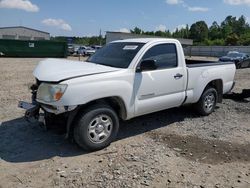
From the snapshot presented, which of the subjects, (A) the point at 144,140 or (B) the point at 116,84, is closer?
(B) the point at 116,84

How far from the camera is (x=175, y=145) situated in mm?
5551

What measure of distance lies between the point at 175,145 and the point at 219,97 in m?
2.90

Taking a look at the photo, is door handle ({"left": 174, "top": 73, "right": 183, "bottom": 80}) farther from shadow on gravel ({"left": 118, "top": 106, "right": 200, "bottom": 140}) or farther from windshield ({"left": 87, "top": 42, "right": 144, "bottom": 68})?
shadow on gravel ({"left": 118, "top": 106, "right": 200, "bottom": 140})

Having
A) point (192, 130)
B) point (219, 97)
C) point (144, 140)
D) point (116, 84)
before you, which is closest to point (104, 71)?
point (116, 84)

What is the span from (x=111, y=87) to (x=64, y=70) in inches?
32.0

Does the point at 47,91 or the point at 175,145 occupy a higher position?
the point at 47,91

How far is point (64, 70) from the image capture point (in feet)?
16.5

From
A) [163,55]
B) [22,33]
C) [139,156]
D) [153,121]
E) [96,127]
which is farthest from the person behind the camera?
[22,33]

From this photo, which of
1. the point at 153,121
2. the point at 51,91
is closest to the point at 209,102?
the point at 153,121

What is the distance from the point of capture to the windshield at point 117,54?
18.5 feet

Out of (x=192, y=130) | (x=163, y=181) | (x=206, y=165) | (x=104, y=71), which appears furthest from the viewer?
(x=192, y=130)

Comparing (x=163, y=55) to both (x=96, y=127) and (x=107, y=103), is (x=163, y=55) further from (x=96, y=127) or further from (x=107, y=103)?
(x=96, y=127)

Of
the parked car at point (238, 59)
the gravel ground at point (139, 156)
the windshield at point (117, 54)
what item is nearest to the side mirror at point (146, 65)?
the windshield at point (117, 54)

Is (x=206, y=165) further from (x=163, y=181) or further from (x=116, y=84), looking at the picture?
(x=116, y=84)
